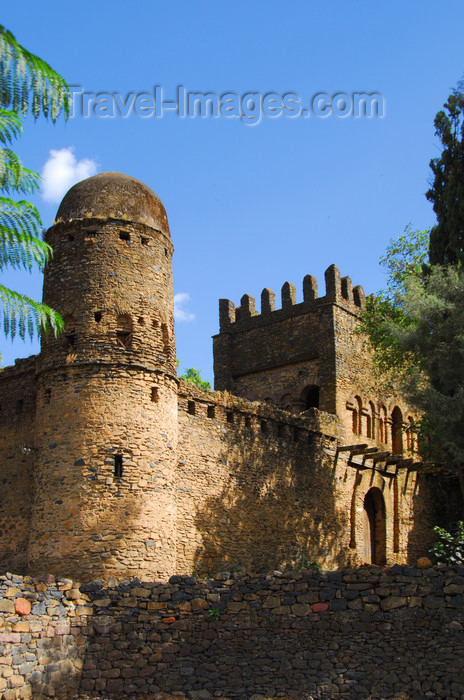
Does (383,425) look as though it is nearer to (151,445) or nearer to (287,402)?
(287,402)

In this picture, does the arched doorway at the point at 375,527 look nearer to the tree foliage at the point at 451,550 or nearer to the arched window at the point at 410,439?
the arched window at the point at 410,439

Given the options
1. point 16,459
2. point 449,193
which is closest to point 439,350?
point 449,193

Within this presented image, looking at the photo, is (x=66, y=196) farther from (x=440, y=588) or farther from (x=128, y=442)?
(x=440, y=588)

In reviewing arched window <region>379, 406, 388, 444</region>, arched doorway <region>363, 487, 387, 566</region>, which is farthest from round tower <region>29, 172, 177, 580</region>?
arched window <region>379, 406, 388, 444</region>

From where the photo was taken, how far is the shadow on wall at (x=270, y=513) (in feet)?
68.1

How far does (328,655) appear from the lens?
1358 centimetres

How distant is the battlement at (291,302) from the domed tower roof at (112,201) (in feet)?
32.3

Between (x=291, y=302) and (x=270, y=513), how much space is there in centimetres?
911

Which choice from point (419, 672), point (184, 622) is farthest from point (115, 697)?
point (419, 672)

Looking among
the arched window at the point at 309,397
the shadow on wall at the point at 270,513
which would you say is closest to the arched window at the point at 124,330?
the shadow on wall at the point at 270,513

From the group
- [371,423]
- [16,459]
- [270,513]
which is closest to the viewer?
[16,459]

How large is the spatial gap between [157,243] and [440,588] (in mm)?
9634

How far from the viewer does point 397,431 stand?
29.6m

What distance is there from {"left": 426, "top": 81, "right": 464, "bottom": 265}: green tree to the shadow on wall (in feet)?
20.7
